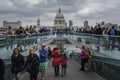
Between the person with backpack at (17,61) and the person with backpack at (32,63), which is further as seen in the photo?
the person with backpack at (32,63)

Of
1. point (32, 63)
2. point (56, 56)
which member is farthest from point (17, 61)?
point (56, 56)

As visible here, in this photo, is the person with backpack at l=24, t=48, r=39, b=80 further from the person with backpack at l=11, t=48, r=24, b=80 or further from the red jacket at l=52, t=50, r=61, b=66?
the red jacket at l=52, t=50, r=61, b=66

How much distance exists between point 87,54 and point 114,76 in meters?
7.84

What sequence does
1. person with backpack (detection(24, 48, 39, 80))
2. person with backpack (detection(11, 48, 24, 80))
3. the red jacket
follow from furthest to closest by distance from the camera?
the red jacket
person with backpack (detection(24, 48, 39, 80))
person with backpack (detection(11, 48, 24, 80))

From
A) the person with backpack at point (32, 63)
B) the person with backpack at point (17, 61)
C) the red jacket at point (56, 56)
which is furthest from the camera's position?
the red jacket at point (56, 56)

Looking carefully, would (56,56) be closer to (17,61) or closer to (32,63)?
(32,63)

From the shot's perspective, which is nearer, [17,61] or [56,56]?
[17,61]

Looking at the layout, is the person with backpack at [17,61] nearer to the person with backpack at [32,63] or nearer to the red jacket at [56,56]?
the person with backpack at [32,63]

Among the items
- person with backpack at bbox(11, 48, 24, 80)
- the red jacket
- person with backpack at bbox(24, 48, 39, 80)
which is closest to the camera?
person with backpack at bbox(11, 48, 24, 80)

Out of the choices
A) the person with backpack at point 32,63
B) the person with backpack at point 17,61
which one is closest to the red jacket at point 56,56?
the person with backpack at point 32,63

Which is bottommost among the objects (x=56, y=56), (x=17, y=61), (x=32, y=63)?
(x=56, y=56)

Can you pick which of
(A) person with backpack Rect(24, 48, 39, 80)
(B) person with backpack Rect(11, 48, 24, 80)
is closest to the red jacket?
(A) person with backpack Rect(24, 48, 39, 80)

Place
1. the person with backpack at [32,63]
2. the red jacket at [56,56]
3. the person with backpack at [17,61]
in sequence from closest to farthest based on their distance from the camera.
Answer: the person with backpack at [17,61], the person with backpack at [32,63], the red jacket at [56,56]

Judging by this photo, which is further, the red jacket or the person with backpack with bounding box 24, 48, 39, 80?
the red jacket
